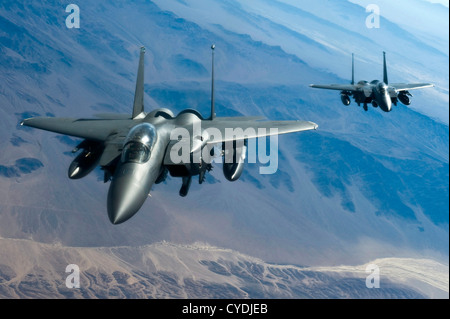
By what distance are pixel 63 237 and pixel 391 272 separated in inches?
2725

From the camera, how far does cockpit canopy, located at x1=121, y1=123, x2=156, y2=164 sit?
16.1m

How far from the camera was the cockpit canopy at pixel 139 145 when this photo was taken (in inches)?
634

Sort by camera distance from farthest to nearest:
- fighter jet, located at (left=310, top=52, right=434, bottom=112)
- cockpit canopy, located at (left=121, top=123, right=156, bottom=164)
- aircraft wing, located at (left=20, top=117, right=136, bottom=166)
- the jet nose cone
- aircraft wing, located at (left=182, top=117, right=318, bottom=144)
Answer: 1. fighter jet, located at (left=310, top=52, right=434, bottom=112)
2. aircraft wing, located at (left=182, top=117, right=318, bottom=144)
3. aircraft wing, located at (left=20, top=117, right=136, bottom=166)
4. cockpit canopy, located at (left=121, top=123, right=156, bottom=164)
5. the jet nose cone

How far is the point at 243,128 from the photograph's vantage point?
23.1 m

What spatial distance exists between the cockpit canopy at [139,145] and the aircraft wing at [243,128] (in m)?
4.78

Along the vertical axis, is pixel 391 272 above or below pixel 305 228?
below

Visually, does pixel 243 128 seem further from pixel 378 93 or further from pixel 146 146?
pixel 378 93

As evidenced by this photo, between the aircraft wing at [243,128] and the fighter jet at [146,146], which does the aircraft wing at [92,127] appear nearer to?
the fighter jet at [146,146]

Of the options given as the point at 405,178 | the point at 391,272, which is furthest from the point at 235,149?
the point at 405,178

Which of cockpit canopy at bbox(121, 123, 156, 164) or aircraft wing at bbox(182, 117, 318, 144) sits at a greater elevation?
aircraft wing at bbox(182, 117, 318, 144)

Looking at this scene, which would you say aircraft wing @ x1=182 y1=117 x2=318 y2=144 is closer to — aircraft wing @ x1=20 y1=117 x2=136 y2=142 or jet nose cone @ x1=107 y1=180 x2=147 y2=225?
aircraft wing @ x1=20 y1=117 x2=136 y2=142

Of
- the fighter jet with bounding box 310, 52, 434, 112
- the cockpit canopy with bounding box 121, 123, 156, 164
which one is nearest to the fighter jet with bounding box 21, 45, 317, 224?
the cockpit canopy with bounding box 121, 123, 156, 164

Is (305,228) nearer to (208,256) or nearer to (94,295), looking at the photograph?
(208,256)

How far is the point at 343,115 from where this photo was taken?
150625 millimetres
